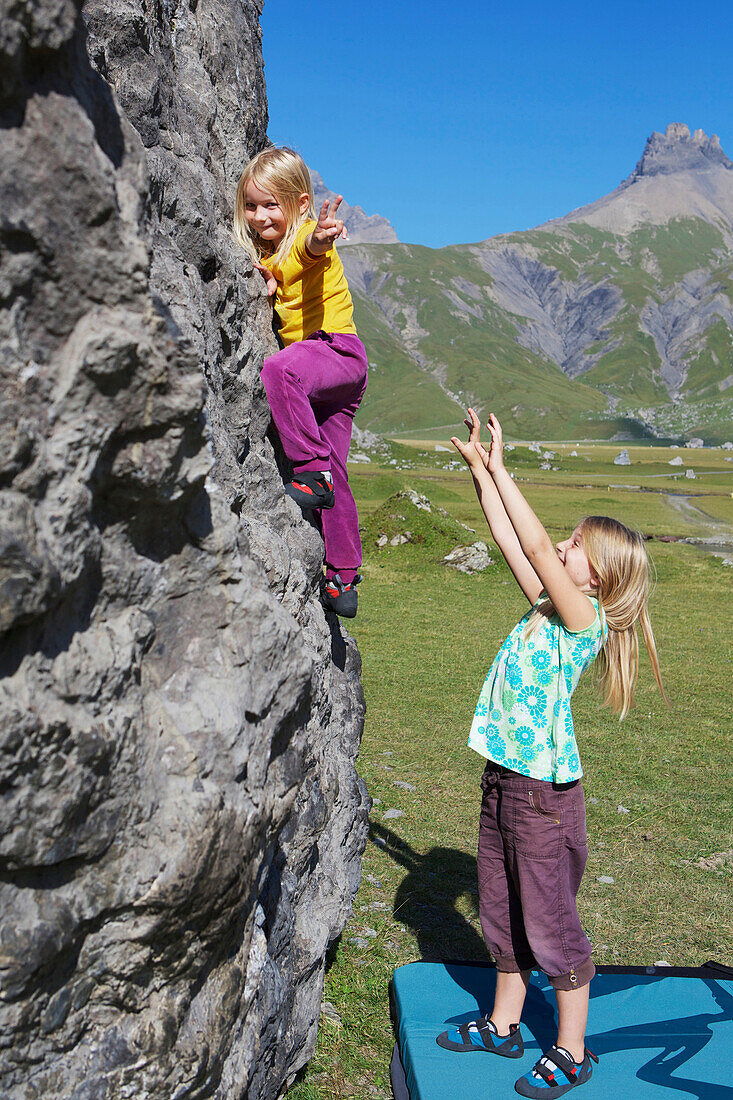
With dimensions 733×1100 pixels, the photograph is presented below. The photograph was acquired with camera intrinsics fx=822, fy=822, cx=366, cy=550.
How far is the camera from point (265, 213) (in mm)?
4473

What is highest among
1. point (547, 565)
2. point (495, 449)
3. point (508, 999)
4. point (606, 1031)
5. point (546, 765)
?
point (495, 449)

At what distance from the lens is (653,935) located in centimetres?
602

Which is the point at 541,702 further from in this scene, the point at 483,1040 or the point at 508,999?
the point at 483,1040

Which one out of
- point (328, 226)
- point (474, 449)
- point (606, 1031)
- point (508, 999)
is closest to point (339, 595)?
point (474, 449)

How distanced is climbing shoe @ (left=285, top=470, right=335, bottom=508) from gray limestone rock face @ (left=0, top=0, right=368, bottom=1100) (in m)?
1.09

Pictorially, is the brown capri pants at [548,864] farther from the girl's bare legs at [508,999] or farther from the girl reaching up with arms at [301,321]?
the girl reaching up with arms at [301,321]

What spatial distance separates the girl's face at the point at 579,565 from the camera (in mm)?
4184

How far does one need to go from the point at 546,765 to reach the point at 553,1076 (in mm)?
1496

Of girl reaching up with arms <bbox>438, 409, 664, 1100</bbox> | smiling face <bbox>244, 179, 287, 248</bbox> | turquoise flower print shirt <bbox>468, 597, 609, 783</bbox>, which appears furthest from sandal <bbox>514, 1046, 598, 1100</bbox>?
smiling face <bbox>244, 179, 287, 248</bbox>

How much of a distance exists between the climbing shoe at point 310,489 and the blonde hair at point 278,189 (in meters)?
1.20

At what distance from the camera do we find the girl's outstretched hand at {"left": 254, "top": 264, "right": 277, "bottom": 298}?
4.58m

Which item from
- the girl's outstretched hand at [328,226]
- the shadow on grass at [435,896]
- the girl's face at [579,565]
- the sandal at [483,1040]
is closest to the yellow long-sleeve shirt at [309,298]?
the girl's outstretched hand at [328,226]

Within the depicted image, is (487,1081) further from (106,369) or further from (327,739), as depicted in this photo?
(106,369)

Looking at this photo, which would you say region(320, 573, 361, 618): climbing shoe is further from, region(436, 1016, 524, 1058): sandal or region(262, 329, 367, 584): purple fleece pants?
region(436, 1016, 524, 1058): sandal
